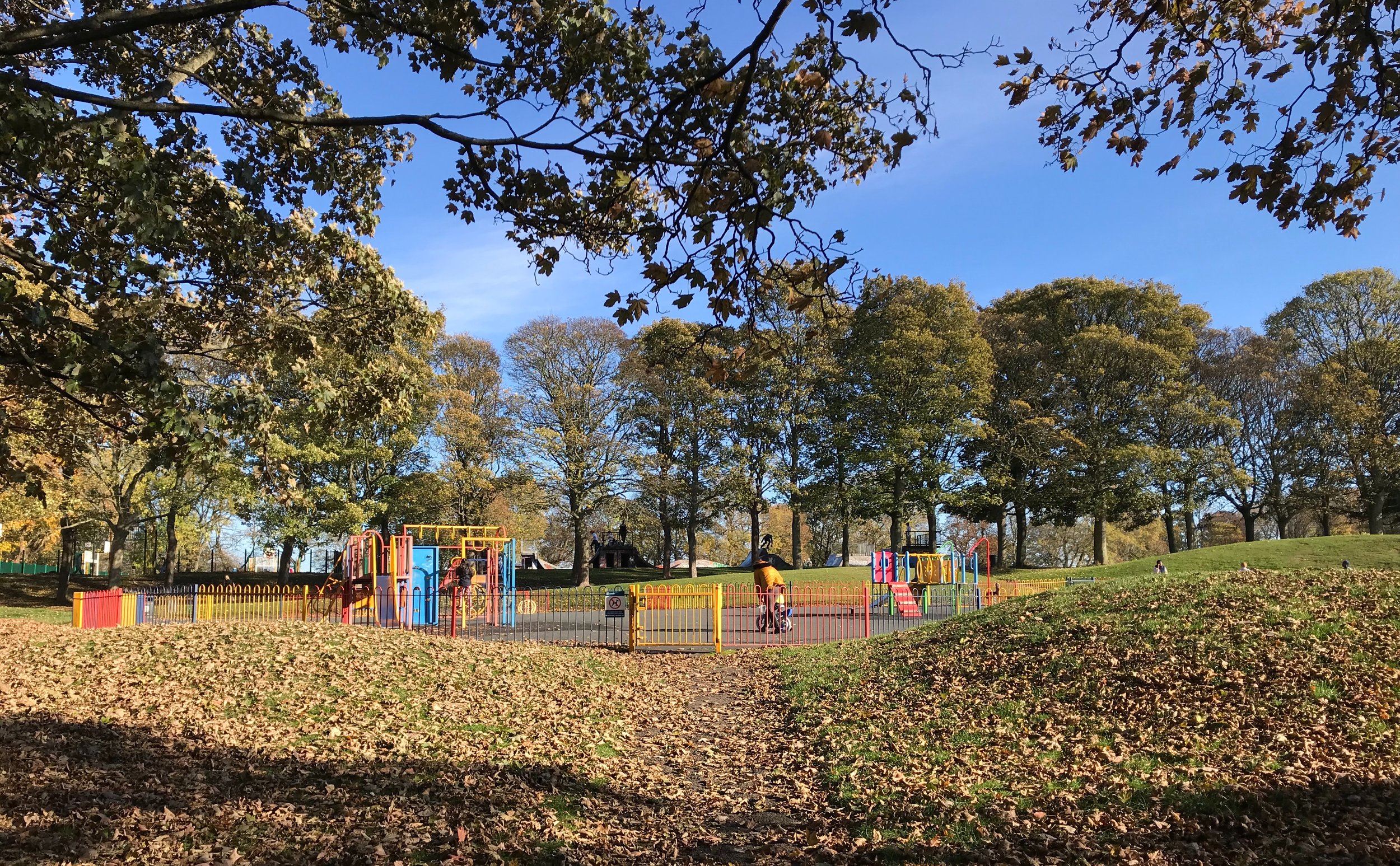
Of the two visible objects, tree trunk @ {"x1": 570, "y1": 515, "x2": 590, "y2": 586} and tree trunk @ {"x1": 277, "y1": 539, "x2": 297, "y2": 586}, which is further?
tree trunk @ {"x1": 570, "y1": 515, "x2": 590, "y2": 586}

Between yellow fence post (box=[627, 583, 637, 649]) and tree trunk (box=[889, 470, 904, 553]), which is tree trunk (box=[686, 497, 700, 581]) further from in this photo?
yellow fence post (box=[627, 583, 637, 649])

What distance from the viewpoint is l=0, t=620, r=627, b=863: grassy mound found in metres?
5.27

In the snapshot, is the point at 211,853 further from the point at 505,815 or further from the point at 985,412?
the point at 985,412

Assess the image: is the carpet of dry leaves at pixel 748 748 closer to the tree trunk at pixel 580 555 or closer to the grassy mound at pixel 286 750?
the grassy mound at pixel 286 750

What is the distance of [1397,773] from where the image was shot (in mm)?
5703

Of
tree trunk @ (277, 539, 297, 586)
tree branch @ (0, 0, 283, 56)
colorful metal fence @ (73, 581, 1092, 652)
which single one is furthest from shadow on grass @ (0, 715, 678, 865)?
tree trunk @ (277, 539, 297, 586)

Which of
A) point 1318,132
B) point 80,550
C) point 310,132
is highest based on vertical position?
point 310,132

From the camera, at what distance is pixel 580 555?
131 ft

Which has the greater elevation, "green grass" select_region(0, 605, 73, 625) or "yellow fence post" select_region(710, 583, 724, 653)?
"yellow fence post" select_region(710, 583, 724, 653)

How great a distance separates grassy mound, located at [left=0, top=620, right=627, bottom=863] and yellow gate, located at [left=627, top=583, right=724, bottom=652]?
3945 mm

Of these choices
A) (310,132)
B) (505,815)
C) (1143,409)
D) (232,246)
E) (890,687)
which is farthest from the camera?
(1143,409)

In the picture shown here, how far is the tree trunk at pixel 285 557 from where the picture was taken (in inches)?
1356

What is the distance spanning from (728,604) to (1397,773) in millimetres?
15419

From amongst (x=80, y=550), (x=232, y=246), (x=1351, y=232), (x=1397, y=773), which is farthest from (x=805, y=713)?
(x=80, y=550)
